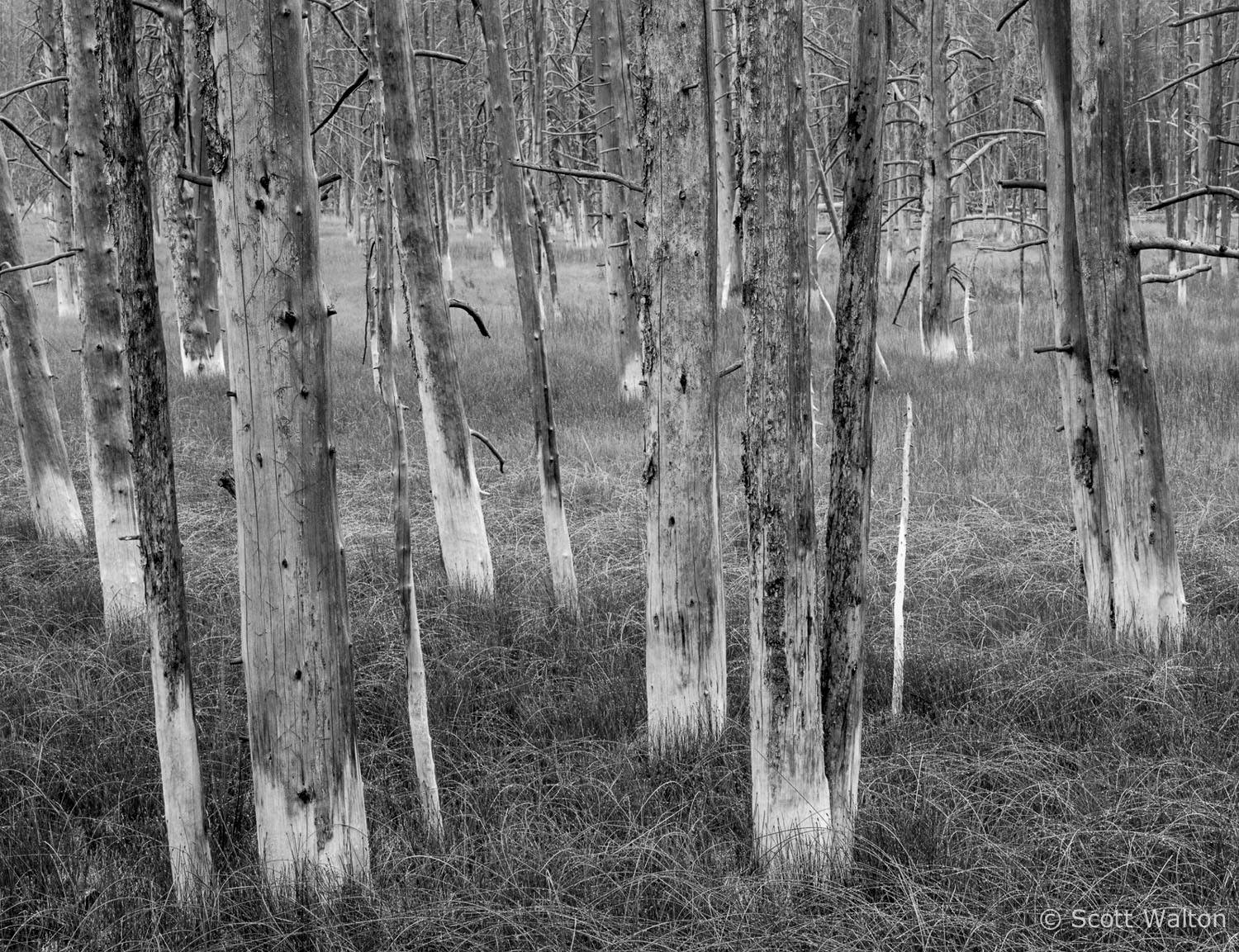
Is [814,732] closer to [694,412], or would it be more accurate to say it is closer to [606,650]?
[694,412]

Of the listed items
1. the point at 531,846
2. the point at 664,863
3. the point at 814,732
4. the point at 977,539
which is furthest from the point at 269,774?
the point at 977,539

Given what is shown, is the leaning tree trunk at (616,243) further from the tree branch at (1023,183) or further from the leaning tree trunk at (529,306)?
the tree branch at (1023,183)

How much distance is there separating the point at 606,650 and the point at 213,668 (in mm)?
1883

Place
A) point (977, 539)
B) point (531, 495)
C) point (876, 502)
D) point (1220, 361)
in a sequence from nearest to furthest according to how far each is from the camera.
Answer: point (977, 539)
point (876, 502)
point (531, 495)
point (1220, 361)

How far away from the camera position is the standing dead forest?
9.79ft

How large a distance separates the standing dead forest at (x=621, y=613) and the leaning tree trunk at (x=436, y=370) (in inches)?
1.1

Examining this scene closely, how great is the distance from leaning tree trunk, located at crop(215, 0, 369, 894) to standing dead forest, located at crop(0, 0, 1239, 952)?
0.01 meters

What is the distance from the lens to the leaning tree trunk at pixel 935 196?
43.3 feet

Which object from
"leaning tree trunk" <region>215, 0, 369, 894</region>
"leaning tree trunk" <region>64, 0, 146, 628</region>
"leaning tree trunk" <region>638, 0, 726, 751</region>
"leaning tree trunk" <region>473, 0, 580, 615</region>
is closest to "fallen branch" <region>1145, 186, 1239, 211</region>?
"leaning tree trunk" <region>638, 0, 726, 751</region>

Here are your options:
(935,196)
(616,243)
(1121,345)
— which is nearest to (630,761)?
(1121,345)

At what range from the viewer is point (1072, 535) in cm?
676

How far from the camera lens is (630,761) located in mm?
3906

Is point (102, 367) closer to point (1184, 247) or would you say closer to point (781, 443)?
point (781, 443)

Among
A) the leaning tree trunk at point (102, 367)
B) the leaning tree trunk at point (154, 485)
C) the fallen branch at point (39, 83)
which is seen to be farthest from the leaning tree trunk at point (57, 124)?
the leaning tree trunk at point (154, 485)
